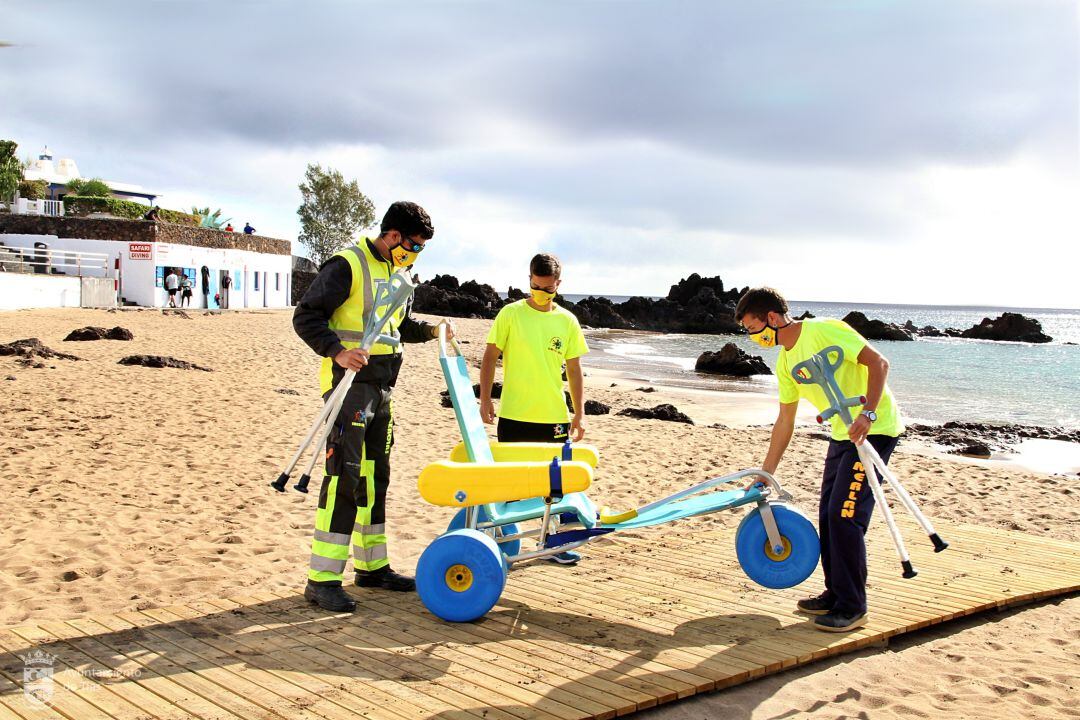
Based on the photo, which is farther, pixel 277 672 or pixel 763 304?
pixel 763 304

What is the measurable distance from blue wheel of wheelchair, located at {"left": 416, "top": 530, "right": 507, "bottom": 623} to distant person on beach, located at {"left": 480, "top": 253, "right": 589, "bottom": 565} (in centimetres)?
131

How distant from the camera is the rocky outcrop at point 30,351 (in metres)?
14.1

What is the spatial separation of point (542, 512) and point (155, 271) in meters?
34.6

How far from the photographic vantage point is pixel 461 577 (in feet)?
14.2

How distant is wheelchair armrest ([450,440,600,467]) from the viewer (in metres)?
5.06

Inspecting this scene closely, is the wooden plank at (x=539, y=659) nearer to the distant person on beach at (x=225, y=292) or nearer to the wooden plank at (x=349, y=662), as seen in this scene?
the wooden plank at (x=349, y=662)

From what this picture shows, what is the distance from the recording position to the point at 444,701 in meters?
3.43

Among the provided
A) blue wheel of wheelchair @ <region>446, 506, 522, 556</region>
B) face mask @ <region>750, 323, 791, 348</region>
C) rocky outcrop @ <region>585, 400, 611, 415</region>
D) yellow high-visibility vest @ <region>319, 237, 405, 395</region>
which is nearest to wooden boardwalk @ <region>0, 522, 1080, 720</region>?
blue wheel of wheelchair @ <region>446, 506, 522, 556</region>

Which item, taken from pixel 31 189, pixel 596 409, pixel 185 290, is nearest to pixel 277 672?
pixel 596 409

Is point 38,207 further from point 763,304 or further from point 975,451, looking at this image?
point 763,304

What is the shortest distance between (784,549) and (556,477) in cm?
126

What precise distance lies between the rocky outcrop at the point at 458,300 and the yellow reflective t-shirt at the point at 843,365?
1964 inches

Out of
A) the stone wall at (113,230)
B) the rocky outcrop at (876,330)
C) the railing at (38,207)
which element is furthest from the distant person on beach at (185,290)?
the rocky outcrop at (876,330)

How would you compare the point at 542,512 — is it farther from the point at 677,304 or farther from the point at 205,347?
the point at 677,304
